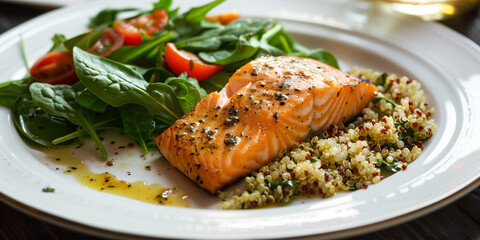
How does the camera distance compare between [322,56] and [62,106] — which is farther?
[322,56]

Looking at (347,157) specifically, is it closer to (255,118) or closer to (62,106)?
(255,118)

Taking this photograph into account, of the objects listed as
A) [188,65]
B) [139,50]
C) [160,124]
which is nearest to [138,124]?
[160,124]

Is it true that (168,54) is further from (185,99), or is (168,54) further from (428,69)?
(428,69)

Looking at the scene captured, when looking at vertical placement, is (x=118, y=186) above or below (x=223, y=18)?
below

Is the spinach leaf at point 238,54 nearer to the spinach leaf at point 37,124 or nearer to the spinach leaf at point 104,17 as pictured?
the spinach leaf at point 37,124

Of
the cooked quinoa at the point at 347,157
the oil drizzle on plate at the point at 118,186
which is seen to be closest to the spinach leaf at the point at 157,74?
the oil drizzle on plate at the point at 118,186

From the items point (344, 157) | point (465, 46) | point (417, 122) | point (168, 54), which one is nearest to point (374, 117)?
point (417, 122)

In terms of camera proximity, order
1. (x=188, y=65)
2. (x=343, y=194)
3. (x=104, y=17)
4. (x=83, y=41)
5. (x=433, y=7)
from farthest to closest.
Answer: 1. (x=433, y=7)
2. (x=104, y=17)
3. (x=83, y=41)
4. (x=188, y=65)
5. (x=343, y=194)
